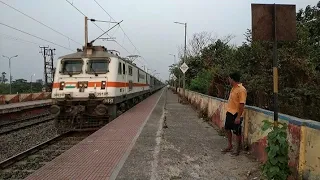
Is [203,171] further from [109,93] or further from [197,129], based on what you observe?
[109,93]

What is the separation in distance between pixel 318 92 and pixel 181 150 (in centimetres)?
618

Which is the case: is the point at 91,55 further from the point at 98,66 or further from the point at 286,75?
the point at 286,75

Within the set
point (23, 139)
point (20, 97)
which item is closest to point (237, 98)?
point (23, 139)

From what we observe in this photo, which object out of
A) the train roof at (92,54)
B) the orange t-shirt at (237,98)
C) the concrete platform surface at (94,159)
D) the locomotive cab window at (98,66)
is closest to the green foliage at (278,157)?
the orange t-shirt at (237,98)

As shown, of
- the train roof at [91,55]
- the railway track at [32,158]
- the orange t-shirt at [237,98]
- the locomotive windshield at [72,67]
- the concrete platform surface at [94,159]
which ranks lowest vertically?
the railway track at [32,158]

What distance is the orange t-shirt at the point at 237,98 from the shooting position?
23.2ft

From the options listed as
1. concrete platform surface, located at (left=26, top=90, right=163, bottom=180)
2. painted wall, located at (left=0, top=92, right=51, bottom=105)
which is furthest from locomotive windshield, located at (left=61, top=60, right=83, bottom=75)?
painted wall, located at (left=0, top=92, right=51, bottom=105)

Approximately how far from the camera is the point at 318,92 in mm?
11562

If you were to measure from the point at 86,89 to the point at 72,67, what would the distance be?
1.32 metres

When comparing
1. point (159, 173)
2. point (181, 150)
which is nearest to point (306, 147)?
→ point (159, 173)

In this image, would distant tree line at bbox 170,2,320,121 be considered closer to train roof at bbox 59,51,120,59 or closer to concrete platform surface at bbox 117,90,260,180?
concrete platform surface at bbox 117,90,260,180

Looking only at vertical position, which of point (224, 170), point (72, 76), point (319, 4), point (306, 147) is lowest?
point (224, 170)

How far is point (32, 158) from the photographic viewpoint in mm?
8977

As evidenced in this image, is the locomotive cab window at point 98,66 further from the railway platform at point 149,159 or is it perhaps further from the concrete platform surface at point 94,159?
the railway platform at point 149,159
